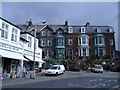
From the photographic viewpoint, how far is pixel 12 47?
3192 cm

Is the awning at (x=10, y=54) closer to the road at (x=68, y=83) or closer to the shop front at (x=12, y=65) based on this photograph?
the shop front at (x=12, y=65)

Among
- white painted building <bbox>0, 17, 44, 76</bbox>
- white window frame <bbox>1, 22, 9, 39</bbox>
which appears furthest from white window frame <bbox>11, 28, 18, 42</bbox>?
white window frame <bbox>1, 22, 9, 39</bbox>

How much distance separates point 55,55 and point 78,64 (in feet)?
28.5

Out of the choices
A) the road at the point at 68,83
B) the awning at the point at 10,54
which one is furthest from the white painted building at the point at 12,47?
A: the road at the point at 68,83

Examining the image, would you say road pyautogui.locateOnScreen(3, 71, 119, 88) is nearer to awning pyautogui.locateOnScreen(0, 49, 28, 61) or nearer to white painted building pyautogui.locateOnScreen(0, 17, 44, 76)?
awning pyautogui.locateOnScreen(0, 49, 28, 61)

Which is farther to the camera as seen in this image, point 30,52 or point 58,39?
point 58,39

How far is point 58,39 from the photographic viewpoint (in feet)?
208

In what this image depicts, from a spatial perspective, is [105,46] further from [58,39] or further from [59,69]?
[59,69]

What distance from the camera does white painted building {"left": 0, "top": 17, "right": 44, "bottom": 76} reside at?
96.2 ft

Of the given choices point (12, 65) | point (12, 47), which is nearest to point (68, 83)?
point (12, 47)

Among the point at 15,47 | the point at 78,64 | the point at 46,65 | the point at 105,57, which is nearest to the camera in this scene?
the point at 15,47

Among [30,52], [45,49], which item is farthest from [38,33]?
[30,52]

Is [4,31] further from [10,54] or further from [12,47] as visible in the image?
[10,54]

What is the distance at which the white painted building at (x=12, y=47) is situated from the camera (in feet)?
96.2
